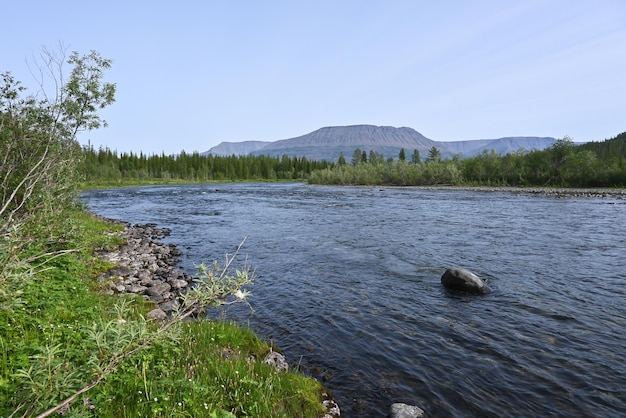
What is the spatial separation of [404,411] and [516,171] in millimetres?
95093

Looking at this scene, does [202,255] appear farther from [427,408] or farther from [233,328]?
[427,408]

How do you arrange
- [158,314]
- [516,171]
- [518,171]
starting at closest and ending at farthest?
[158,314] → [518,171] → [516,171]

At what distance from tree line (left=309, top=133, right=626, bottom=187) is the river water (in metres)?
64.9

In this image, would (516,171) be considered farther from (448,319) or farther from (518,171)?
(448,319)

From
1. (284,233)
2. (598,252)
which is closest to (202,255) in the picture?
(284,233)

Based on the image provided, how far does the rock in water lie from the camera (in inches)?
519

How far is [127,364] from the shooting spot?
19.3 ft

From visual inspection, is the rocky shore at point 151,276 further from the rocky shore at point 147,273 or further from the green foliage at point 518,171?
the green foliage at point 518,171

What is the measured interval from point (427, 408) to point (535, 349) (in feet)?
13.8

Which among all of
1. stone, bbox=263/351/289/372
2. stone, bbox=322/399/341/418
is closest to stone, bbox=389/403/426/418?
stone, bbox=322/399/341/418

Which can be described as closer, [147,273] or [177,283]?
[177,283]

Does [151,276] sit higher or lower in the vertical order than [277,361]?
higher

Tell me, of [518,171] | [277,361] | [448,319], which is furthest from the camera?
[518,171]

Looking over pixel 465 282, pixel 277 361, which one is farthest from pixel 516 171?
pixel 277 361
